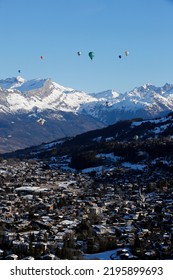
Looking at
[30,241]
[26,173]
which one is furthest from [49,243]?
[26,173]

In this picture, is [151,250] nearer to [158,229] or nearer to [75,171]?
[158,229]

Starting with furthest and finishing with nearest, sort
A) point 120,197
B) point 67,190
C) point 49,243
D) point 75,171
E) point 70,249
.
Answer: point 75,171, point 67,190, point 120,197, point 49,243, point 70,249
